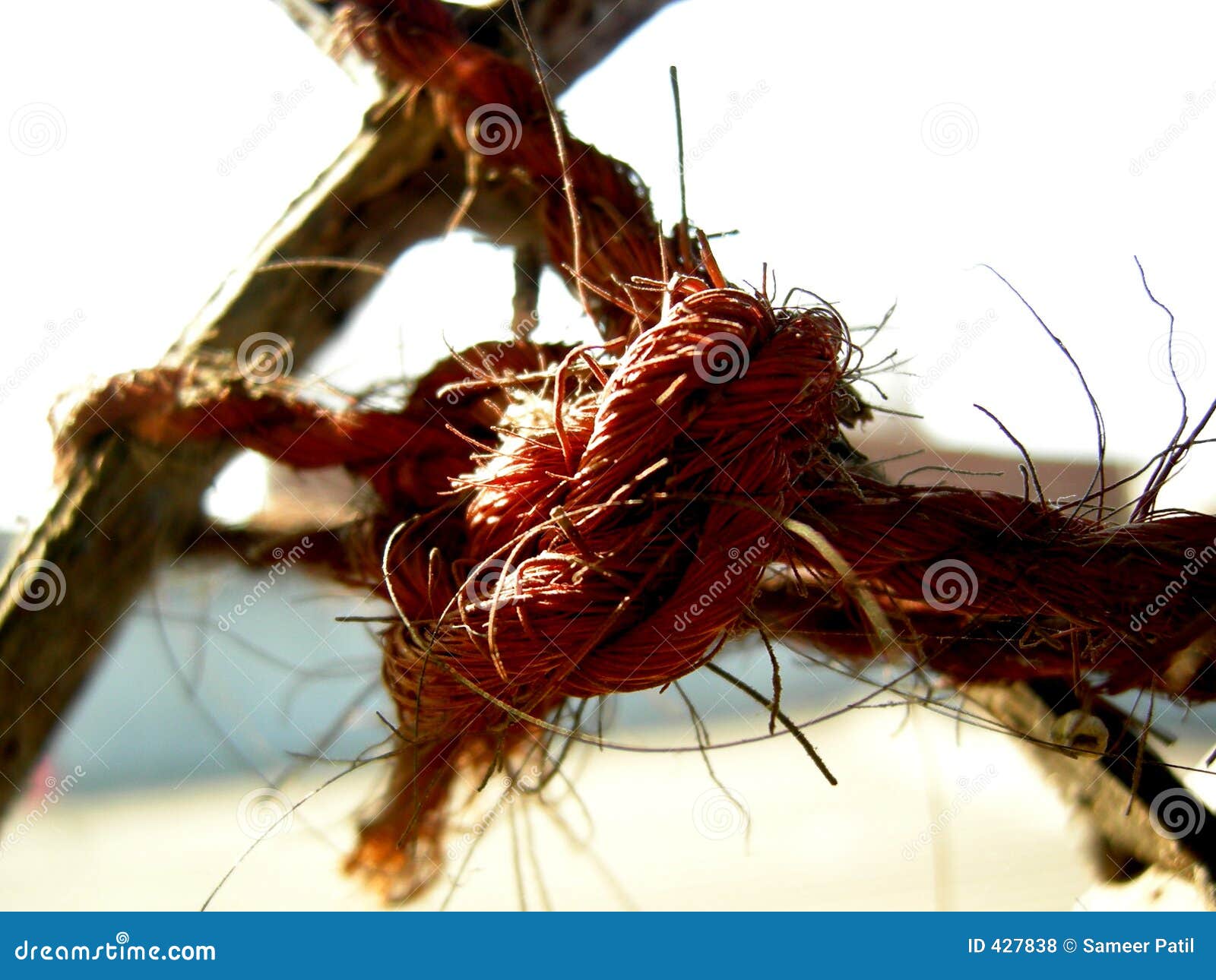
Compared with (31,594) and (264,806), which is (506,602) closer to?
(264,806)

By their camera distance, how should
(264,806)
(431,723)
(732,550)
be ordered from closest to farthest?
(732,550) < (431,723) < (264,806)

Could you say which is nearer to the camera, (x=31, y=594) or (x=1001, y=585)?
(x=1001, y=585)

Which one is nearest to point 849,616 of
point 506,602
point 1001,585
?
point 1001,585

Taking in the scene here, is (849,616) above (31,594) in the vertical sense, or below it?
above

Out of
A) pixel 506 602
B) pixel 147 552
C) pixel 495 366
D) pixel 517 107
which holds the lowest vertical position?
pixel 147 552

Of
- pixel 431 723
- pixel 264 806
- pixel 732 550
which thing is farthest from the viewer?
pixel 264 806

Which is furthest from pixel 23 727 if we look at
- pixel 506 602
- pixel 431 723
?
pixel 506 602

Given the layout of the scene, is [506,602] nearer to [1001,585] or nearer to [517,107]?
[1001,585]

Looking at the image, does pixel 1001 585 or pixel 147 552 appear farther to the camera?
pixel 147 552

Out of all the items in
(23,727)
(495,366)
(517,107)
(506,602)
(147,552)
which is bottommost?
(23,727)
